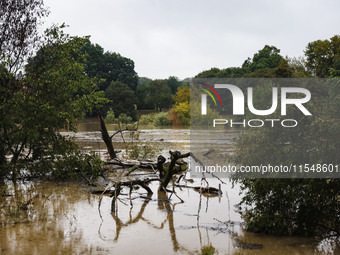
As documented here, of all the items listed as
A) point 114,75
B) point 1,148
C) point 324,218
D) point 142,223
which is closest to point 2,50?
point 1,148

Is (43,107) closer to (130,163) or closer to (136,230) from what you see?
(130,163)

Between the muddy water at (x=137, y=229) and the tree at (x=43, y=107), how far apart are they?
1.96 m

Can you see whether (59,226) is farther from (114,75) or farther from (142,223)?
(114,75)

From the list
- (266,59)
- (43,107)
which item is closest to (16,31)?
(43,107)

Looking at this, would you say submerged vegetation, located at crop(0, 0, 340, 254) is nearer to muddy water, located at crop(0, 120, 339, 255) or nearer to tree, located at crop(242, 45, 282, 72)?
muddy water, located at crop(0, 120, 339, 255)

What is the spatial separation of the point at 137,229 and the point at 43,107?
537 centimetres

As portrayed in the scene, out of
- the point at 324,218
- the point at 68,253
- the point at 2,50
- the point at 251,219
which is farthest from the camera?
the point at 2,50

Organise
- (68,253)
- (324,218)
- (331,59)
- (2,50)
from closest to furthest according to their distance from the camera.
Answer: (68,253), (324,218), (2,50), (331,59)

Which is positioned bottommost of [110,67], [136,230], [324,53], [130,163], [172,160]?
[136,230]

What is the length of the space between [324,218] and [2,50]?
9894 mm

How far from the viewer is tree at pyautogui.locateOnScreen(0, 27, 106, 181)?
488 inches

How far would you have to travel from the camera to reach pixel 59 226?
851 cm

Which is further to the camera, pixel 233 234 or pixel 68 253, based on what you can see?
pixel 233 234

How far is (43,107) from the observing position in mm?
12242
